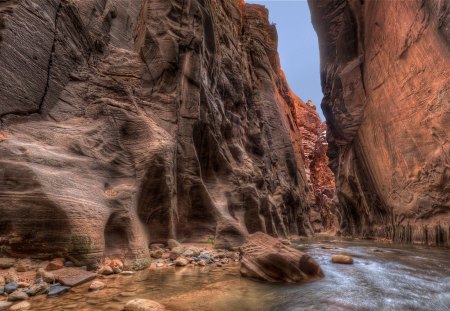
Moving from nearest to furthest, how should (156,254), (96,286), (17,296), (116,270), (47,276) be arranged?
(17,296)
(96,286)
(47,276)
(116,270)
(156,254)

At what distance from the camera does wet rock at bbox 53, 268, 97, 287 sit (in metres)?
4.62

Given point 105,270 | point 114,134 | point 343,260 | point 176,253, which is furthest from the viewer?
point 114,134

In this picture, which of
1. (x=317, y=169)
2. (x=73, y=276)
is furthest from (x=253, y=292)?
(x=317, y=169)

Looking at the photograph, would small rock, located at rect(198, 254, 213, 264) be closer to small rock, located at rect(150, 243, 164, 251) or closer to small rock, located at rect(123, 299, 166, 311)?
small rock, located at rect(150, 243, 164, 251)

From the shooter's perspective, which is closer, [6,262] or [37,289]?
[37,289]

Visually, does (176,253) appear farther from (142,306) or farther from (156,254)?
(142,306)

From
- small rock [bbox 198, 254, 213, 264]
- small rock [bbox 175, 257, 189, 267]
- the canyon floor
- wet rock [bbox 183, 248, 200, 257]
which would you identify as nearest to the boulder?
the canyon floor

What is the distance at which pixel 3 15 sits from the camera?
301 inches

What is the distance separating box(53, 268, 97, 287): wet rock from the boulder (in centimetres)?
313

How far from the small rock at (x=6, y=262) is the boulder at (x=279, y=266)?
14.3 feet

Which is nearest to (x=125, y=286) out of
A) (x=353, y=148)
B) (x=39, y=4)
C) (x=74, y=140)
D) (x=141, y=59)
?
(x=74, y=140)

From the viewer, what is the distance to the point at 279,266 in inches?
236

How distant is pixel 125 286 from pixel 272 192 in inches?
834

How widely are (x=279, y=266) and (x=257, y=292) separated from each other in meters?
1.22
